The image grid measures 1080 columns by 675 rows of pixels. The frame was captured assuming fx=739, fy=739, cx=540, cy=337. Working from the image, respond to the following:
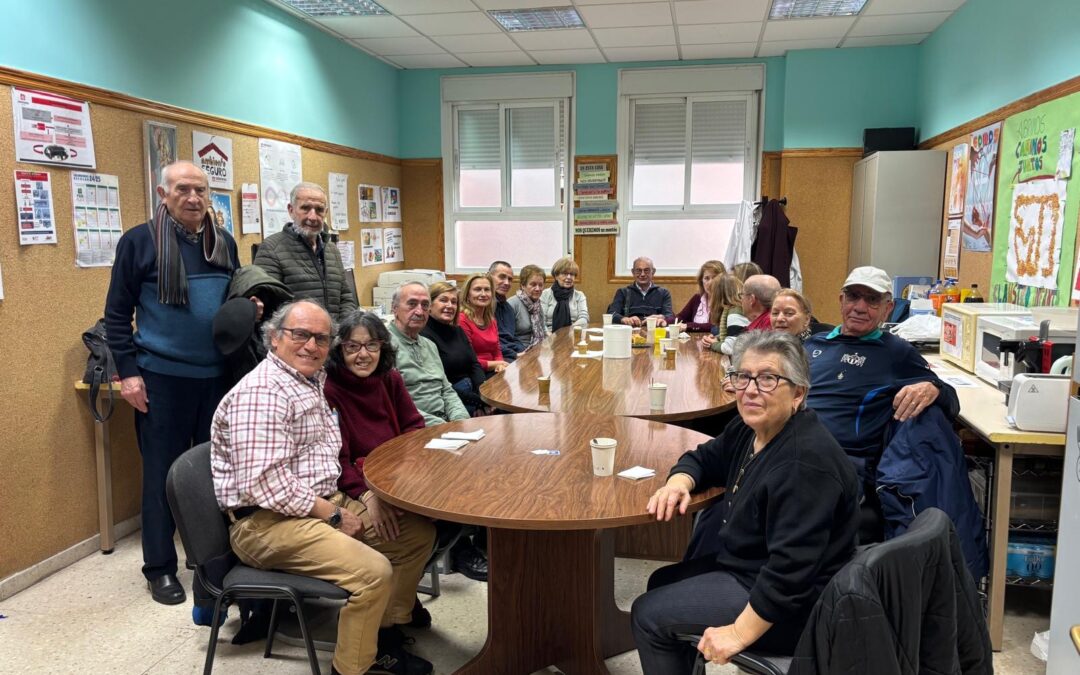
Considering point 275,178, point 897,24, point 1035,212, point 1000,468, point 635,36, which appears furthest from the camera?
point 635,36

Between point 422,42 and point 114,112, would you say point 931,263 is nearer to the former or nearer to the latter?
point 422,42

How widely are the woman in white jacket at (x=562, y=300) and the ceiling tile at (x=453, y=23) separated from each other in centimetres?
189

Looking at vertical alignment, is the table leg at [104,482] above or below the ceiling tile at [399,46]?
below

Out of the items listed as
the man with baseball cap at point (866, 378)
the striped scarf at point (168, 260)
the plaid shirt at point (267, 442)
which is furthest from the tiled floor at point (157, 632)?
the striped scarf at point (168, 260)

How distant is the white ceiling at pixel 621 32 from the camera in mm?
5160

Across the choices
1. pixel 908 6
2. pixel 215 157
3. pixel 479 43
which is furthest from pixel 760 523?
pixel 479 43

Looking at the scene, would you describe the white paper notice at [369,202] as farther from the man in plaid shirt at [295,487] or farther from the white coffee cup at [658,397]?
the man in plaid shirt at [295,487]

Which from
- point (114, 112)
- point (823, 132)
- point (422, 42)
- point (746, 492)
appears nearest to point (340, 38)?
point (422, 42)

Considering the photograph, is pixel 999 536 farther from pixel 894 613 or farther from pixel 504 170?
pixel 504 170

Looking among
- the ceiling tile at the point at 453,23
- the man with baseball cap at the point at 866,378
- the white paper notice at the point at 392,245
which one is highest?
the ceiling tile at the point at 453,23

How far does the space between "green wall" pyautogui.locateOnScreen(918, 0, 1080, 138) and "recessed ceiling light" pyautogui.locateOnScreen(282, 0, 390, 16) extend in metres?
3.96

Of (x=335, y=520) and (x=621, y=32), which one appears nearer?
(x=335, y=520)

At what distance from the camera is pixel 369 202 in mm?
6523

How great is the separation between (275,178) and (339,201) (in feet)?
3.25
